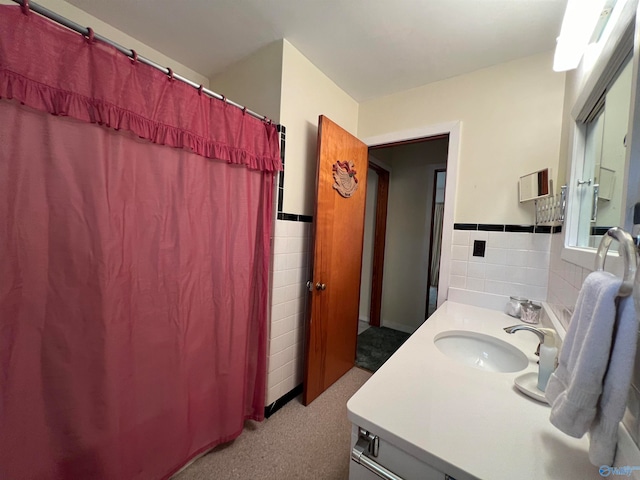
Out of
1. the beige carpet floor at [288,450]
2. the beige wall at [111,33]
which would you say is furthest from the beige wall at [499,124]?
the beige wall at [111,33]

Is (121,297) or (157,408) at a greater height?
(121,297)

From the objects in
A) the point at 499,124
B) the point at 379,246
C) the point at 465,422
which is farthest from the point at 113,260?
the point at 379,246

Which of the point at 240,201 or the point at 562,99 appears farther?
the point at 562,99

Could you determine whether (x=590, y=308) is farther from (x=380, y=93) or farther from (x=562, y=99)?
(x=380, y=93)

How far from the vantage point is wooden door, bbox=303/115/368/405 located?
1.60m

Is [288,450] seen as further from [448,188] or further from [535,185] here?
[535,185]

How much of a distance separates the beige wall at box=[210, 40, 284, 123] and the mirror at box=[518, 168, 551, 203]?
1.51m

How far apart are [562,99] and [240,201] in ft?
6.30

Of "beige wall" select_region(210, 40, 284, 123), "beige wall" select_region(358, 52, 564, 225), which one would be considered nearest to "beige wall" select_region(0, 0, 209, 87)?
"beige wall" select_region(210, 40, 284, 123)

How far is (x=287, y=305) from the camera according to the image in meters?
1.62

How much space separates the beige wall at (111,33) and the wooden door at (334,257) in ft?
3.76

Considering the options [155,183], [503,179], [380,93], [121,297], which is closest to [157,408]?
[121,297]

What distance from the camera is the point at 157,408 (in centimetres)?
107

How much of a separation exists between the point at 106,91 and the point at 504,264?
84.5 inches
